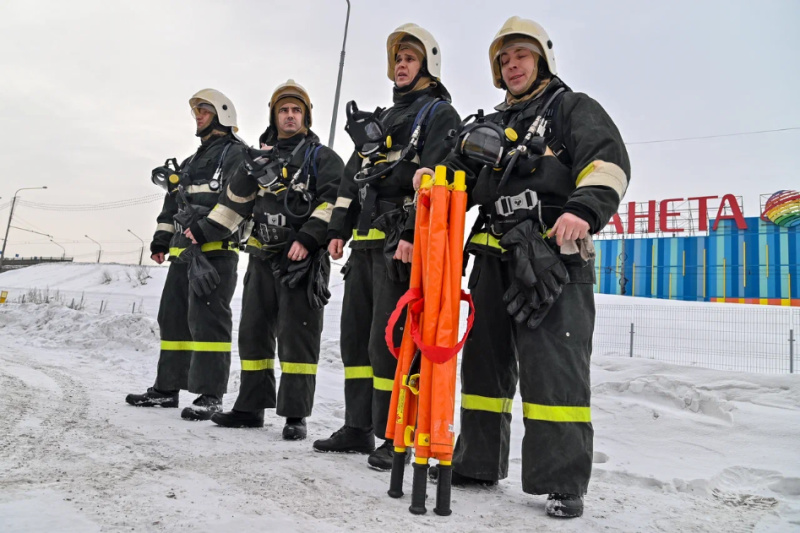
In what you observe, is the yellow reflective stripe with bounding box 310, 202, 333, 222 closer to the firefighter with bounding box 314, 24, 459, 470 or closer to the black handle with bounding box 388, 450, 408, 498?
the firefighter with bounding box 314, 24, 459, 470

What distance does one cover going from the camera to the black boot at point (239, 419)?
4559 millimetres

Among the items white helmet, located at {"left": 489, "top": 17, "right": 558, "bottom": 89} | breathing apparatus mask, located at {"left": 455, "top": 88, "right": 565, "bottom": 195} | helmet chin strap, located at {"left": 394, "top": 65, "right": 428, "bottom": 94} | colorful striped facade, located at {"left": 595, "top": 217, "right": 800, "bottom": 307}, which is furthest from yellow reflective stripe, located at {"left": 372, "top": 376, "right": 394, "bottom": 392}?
colorful striped facade, located at {"left": 595, "top": 217, "right": 800, "bottom": 307}

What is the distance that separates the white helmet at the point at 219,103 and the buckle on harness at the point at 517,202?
356cm

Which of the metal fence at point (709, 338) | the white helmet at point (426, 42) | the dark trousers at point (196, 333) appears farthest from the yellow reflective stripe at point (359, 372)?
the metal fence at point (709, 338)

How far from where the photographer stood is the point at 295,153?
16.0 ft

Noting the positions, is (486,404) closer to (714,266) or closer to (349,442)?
(349,442)

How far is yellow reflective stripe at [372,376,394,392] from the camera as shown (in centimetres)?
365

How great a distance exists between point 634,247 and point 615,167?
35864mm

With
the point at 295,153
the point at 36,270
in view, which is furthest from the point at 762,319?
the point at 36,270

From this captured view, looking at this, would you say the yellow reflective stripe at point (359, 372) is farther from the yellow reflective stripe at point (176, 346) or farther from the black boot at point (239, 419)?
the yellow reflective stripe at point (176, 346)

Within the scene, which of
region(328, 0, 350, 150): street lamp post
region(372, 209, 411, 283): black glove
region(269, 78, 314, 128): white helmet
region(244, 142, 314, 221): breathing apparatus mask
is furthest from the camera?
region(328, 0, 350, 150): street lamp post

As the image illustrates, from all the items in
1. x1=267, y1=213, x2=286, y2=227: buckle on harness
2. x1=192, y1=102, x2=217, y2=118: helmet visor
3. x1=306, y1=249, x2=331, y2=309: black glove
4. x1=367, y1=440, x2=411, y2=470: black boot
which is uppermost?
x1=192, y1=102, x2=217, y2=118: helmet visor

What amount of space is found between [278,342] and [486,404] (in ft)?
6.55

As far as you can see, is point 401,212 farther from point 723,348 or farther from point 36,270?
point 36,270
